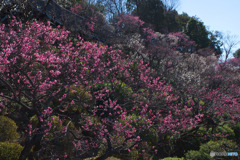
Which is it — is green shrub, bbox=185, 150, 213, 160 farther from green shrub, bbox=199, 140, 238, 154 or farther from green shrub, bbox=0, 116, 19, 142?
green shrub, bbox=0, 116, 19, 142

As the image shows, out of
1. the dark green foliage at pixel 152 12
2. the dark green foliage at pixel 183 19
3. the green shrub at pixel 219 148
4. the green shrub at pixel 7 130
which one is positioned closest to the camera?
the green shrub at pixel 7 130

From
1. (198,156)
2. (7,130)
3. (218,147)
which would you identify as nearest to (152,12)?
(218,147)

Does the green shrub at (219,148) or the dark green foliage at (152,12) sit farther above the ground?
the dark green foliage at (152,12)

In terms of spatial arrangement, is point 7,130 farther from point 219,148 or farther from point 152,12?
point 152,12

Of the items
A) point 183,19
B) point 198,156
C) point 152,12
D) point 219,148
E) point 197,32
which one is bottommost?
point 198,156

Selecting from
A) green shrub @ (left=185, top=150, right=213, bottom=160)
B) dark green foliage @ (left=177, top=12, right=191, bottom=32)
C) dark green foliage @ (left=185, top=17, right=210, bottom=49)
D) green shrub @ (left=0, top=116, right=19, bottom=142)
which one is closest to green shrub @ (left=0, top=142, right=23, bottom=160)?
green shrub @ (left=0, top=116, right=19, bottom=142)

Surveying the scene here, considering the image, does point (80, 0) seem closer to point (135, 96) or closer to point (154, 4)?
point (154, 4)

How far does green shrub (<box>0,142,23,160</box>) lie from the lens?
4.70m

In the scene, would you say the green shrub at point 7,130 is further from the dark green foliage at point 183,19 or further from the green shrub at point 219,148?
the dark green foliage at point 183,19

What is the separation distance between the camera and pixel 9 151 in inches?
189

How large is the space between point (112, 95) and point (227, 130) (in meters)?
6.50

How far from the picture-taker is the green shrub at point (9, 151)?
4695 mm

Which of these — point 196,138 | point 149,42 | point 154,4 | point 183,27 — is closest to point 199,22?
point 183,27

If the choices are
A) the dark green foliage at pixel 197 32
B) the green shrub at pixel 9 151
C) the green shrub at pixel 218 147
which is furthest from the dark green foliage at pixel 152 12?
the green shrub at pixel 9 151
